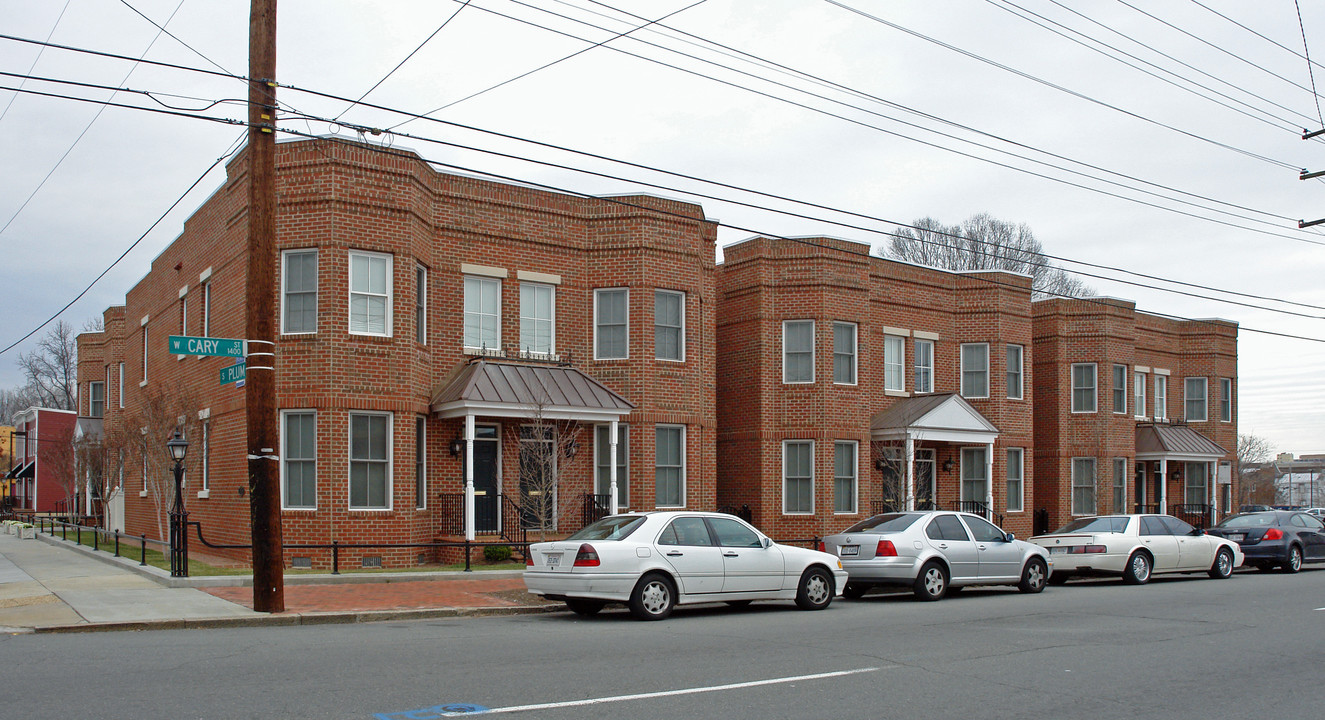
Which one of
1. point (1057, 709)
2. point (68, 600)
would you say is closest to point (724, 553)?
point (1057, 709)

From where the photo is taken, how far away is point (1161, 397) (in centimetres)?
3862

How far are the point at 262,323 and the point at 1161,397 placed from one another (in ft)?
109

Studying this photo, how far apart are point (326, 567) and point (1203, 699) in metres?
15.1

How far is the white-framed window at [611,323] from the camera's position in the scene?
24719 mm

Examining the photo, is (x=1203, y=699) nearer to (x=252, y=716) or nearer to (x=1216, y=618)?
(x=1216, y=618)

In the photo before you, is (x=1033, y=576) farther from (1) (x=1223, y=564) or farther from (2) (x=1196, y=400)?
(2) (x=1196, y=400)

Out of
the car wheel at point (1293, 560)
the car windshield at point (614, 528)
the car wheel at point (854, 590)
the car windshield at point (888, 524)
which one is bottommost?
the car wheel at point (1293, 560)

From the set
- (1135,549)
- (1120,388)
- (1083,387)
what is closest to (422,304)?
(1135,549)

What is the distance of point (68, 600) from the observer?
A: 15.0m

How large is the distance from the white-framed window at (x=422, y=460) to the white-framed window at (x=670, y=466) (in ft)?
17.0

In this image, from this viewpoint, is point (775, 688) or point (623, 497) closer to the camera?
point (775, 688)

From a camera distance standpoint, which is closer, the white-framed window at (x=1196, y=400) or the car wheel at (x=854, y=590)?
the car wheel at (x=854, y=590)

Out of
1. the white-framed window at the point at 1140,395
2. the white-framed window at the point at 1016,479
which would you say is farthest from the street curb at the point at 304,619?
the white-framed window at the point at 1140,395

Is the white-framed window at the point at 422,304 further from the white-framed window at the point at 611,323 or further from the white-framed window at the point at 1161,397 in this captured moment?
the white-framed window at the point at 1161,397
